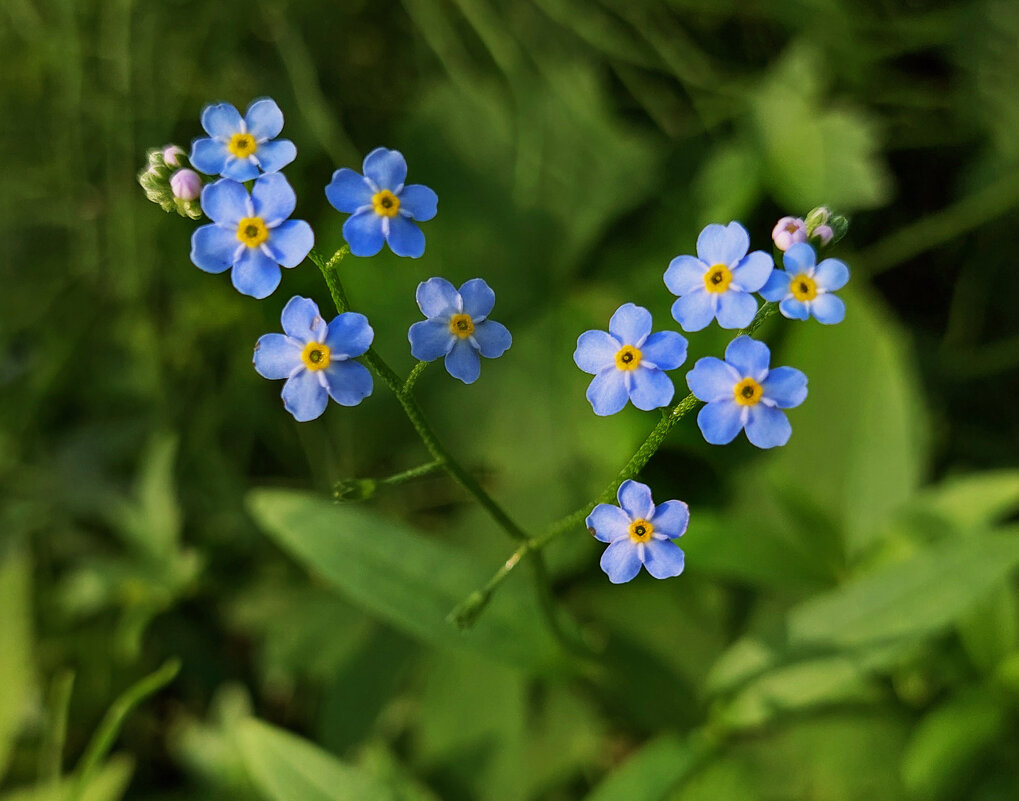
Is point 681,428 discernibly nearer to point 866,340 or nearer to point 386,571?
point 866,340

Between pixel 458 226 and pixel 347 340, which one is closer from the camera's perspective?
pixel 347 340

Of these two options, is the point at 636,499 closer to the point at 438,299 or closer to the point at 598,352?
the point at 598,352

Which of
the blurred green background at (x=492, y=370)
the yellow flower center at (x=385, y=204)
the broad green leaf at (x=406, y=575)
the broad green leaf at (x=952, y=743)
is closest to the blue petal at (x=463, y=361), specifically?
the yellow flower center at (x=385, y=204)

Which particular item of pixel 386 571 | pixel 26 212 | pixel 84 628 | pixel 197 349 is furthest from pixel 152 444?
pixel 386 571

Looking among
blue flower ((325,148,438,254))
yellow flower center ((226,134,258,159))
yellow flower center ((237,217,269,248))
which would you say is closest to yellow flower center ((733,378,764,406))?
blue flower ((325,148,438,254))

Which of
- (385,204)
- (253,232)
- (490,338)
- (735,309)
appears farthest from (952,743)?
(253,232)

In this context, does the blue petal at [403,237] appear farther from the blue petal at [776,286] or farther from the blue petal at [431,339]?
the blue petal at [776,286]
